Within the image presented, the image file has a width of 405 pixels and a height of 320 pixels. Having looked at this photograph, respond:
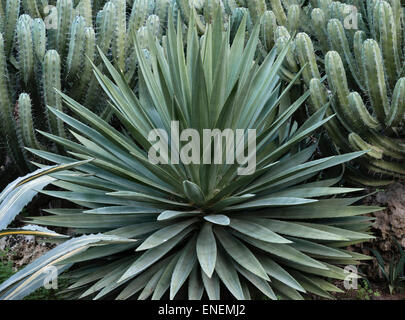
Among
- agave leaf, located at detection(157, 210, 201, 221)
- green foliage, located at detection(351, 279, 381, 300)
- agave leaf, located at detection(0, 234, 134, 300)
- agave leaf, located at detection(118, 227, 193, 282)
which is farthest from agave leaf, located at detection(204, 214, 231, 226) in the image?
green foliage, located at detection(351, 279, 381, 300)

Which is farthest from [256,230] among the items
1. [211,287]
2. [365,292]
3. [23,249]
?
[23,249]

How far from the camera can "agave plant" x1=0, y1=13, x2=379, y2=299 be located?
9.14 feet

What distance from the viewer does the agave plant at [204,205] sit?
279 cm

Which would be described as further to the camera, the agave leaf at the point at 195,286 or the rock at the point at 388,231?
the rock at the point at 388,231

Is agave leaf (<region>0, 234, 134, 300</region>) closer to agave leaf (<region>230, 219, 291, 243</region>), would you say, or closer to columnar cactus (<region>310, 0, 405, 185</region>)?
agave leaf (<region>230, 219, 291, 243</region>)

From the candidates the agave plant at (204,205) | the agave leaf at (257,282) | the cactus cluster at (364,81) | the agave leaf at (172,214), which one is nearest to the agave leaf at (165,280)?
the agave plant at (204,205)

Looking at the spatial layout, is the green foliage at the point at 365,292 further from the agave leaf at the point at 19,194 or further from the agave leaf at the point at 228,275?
the agave leaf at the point at 19,194

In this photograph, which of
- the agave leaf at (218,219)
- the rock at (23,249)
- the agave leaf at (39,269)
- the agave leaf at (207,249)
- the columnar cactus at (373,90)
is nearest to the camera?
the agave leaf at (39,269)

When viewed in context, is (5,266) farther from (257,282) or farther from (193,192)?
(257,282)

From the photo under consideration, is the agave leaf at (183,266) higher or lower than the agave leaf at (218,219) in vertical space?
lower

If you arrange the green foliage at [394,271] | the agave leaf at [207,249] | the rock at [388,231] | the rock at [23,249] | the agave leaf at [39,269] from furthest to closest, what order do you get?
the rock at [23,249], the rock at [388,231], the green foliage at [394,271], the agave leaf at [207,249], the agave leaf at [39,269]

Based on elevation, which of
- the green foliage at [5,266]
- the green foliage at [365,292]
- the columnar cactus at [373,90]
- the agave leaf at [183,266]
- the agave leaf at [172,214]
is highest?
the columnar cactus at [373,90]

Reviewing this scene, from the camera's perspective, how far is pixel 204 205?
2979 millimetres
